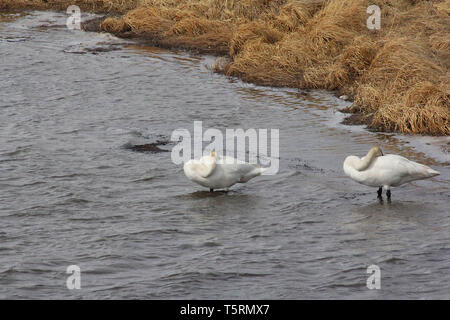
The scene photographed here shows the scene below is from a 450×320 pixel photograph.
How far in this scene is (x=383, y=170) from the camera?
10.3m

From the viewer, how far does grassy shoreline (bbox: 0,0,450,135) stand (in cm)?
1412

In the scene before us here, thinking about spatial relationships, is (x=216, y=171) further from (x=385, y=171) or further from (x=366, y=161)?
(x=385, y=171)

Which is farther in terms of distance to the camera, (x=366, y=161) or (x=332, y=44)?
(x=332, y=44)

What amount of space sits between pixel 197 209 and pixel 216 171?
621 mm

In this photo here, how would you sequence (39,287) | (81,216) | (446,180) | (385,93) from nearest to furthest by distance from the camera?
1. (39,287)
2. (81,216)
3. (446,180)
4. (385,93)

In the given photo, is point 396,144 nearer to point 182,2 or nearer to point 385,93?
point 385,93

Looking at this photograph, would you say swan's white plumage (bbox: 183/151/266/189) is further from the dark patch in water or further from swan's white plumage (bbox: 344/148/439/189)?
the dark patch in water

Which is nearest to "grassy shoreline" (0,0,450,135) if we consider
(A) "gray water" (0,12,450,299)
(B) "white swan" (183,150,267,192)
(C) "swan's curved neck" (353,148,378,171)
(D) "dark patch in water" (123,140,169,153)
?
(A) "gray water" (0,12,450,299)

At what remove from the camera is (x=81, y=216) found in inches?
400

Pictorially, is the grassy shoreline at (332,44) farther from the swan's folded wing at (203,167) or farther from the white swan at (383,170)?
the swan's folded wing at (203,167)

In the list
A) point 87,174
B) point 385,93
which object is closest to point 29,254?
point 87,174

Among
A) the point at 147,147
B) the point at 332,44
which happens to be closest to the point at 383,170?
the point at 147,147

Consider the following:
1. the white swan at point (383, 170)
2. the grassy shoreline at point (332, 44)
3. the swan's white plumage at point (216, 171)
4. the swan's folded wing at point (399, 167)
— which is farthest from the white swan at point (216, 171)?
the grassy shoreline at point (332, 44)

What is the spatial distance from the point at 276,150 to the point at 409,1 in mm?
10714
